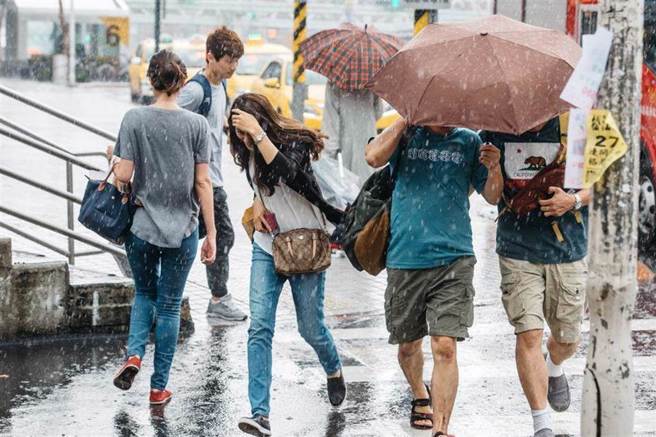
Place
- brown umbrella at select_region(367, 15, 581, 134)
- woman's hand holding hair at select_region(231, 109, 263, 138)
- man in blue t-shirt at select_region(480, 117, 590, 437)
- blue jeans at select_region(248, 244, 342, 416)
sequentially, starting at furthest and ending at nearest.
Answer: blue jeans at select_region(248, 244, 342, 416) < woman's hand holding hair at select_region(231, 109, 263, 138) < man in blue t-shirt at select_region(480, 117, 590, 437) < brown umbrella at select_region(367, 15, 581, 134)

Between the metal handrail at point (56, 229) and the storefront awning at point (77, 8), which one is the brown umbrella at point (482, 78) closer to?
the metal handrail at point (56, 229)

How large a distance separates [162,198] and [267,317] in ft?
2.84

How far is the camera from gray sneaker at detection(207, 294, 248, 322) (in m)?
8.87

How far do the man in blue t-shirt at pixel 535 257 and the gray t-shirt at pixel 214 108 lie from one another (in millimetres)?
2631

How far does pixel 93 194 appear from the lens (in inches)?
267

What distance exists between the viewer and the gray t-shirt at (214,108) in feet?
26.9

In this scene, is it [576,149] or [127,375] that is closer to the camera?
[576,149]

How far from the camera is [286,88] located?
24.3 metres

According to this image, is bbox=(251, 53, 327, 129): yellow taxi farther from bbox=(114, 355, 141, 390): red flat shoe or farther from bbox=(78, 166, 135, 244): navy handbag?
bbox=(114, 355, 141, 390): red flat shoe

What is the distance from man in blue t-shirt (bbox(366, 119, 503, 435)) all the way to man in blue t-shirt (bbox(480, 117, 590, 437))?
0.19 metres

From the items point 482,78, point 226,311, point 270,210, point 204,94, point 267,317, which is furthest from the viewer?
point 226,311

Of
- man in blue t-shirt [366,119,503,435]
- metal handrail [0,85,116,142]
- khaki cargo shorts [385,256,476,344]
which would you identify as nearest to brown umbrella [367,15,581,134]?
man in blue t-shirt [366,119,503,435]

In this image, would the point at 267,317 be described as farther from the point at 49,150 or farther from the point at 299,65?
the point at 299,65

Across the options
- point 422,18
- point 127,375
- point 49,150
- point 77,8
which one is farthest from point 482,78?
point 77,8
